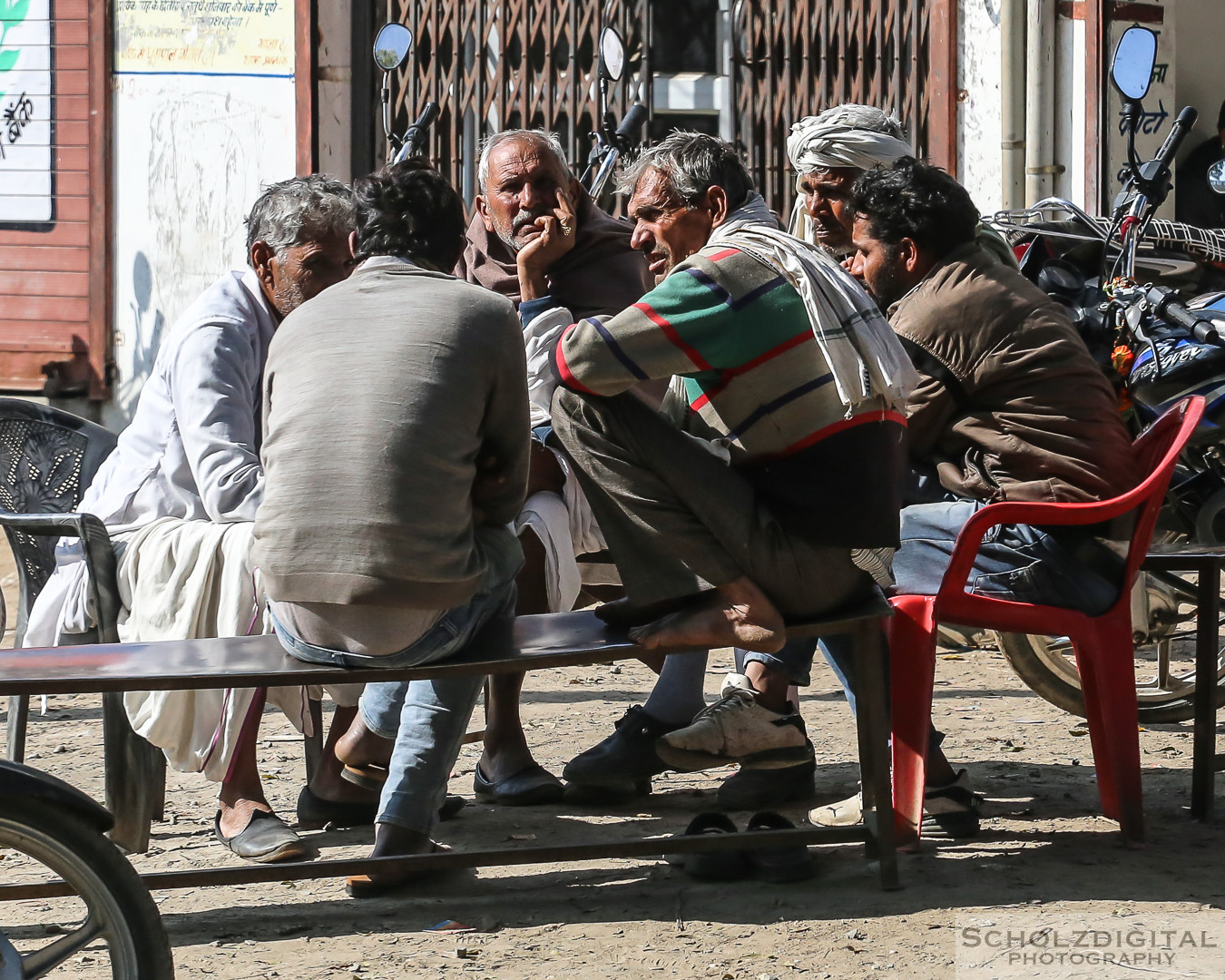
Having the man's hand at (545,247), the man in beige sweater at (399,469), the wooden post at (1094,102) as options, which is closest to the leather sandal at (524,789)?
the man in beige sweater at (399,469)

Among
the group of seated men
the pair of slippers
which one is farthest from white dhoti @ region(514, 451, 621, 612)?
the pair of slippers

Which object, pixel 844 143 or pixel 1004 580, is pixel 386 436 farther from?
pixel 844 143

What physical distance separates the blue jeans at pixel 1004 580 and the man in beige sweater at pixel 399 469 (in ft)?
2.53

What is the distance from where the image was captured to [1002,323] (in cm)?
350

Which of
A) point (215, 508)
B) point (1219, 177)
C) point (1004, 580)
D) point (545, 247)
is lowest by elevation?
point (1004, 580)

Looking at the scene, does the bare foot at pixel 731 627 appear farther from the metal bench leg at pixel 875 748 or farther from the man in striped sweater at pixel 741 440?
the metal bench leg at pixel 875 748

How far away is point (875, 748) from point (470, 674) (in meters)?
0.90

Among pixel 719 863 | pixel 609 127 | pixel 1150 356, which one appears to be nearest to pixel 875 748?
pixel 719 863

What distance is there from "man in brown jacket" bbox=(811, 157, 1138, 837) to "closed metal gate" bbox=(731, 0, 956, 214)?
5.48 m

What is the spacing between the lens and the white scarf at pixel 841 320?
3.03 metres

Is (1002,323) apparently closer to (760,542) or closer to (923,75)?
(760,542)

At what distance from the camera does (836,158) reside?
4.33m

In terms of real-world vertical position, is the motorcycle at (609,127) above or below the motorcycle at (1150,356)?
above

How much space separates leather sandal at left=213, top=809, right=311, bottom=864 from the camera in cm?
344
